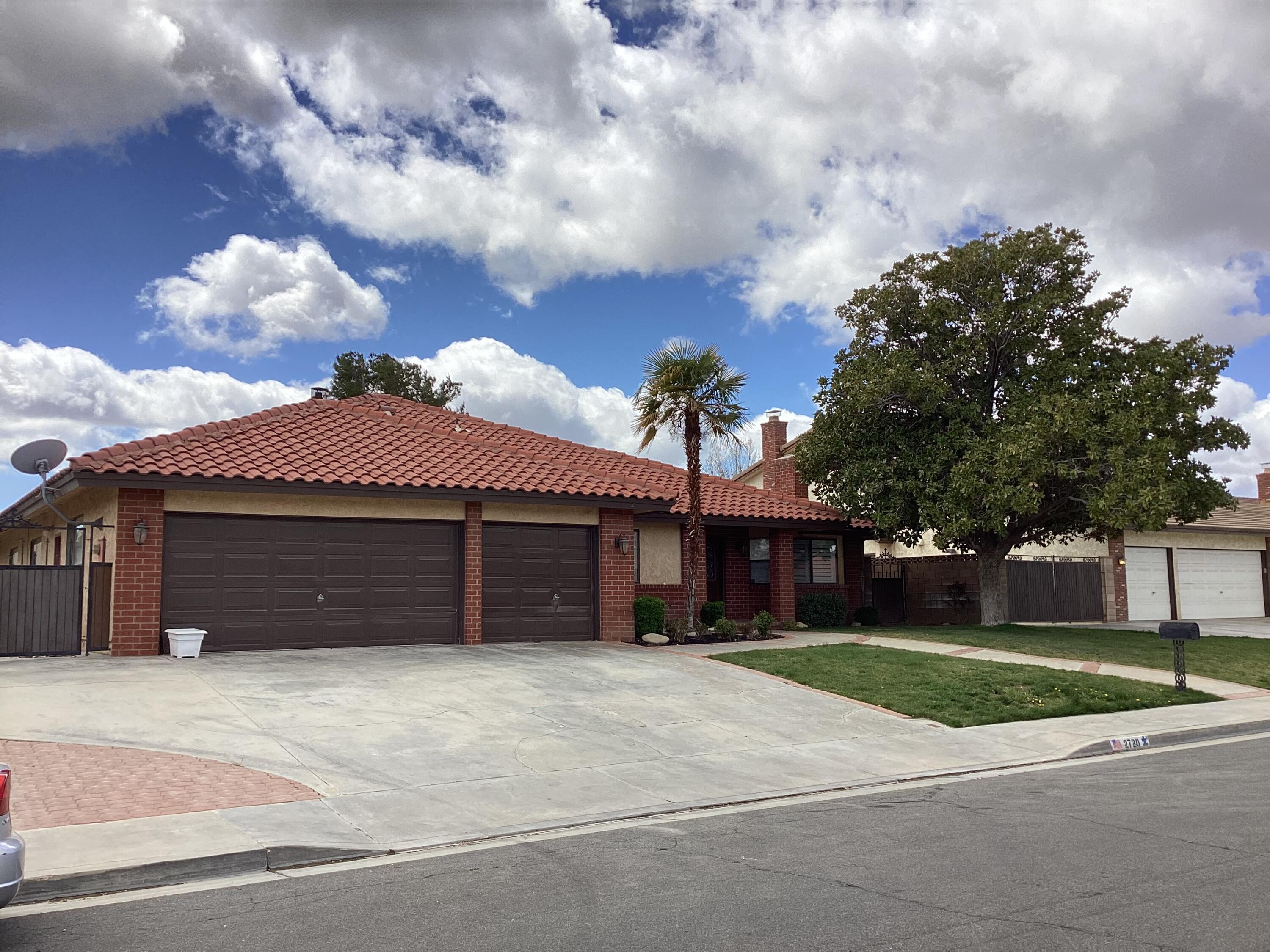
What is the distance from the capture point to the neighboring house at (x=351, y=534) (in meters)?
16.3

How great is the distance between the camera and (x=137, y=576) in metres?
16.0

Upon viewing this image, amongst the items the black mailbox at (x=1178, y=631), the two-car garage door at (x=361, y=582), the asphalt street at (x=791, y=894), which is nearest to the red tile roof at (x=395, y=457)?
the two-car garage door at (x=361, y=582)

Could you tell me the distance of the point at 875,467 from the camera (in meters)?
23.9

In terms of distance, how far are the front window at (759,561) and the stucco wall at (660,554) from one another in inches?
115

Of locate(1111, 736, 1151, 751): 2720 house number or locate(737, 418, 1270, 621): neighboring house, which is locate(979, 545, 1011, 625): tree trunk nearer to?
locate(737, 418, 1270, 621): neighboring house

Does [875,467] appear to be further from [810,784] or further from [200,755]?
[200,755]

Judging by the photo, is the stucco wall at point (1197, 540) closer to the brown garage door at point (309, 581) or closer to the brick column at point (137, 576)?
the brown garage door at point (309, 581)

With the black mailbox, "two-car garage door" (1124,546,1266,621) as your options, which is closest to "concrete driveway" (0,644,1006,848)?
the black mailbox

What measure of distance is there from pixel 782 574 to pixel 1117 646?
784 centimetres

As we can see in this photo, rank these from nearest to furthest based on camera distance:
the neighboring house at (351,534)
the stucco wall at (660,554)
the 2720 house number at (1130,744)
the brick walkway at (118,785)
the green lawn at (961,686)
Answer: the brick walkway at (118,785) → the 2720 house number at (1130,744) → the green lawn at (961,686) → the neighboring house at (351,534) → the stucco wall at (660,554)

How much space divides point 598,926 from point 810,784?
4929mm

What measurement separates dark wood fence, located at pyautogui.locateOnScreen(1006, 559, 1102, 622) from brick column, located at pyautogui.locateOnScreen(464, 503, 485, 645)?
15.0 meters

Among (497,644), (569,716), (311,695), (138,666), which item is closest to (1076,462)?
(497,644)

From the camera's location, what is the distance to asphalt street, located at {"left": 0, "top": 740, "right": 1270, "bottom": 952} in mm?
5336
